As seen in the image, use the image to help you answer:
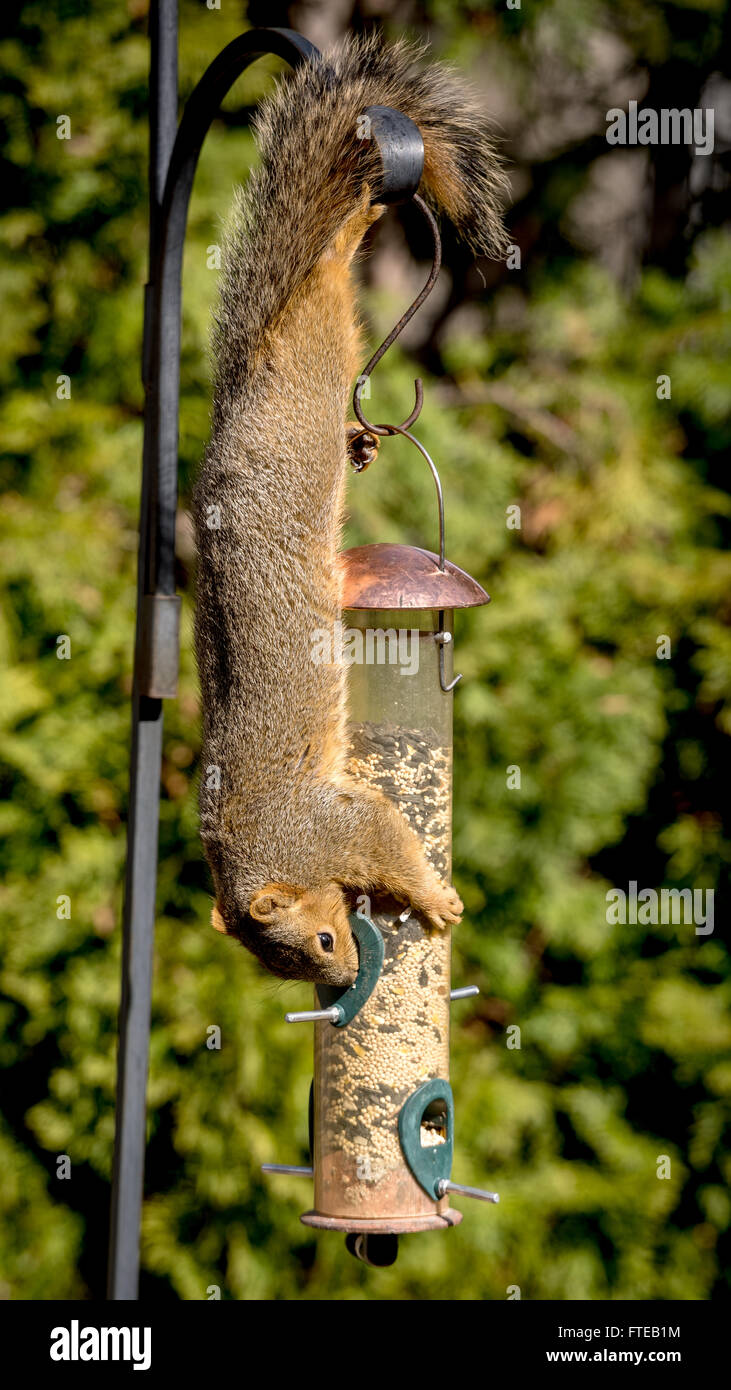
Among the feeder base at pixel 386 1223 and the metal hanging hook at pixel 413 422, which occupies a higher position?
the metal hanging hook at pixel 413 422

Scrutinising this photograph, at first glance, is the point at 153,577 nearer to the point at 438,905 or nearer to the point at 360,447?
the point at 360,447

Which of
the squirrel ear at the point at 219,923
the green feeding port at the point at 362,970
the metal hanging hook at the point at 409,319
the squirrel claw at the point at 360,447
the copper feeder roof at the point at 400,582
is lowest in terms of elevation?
the green feeding port at the point at 362,970

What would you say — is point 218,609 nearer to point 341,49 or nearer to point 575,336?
point 341,49

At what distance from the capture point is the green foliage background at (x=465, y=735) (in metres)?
2.63

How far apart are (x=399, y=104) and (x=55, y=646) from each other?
156 cm

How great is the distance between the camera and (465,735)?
277 centimetres

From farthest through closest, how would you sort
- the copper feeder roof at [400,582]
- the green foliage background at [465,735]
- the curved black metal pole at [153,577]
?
the green foliage background at [465,735] → the copper feeder roof at [400,582] → the curved black metal pole at [153,577]

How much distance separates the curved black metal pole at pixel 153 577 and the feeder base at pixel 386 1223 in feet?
1.20

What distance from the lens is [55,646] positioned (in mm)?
2680

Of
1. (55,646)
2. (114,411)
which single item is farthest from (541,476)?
(55,646)

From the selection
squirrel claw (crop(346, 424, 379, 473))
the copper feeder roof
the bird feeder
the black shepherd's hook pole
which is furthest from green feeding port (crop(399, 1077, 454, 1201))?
squirrel claw (crop(346, 424, 379, 473))

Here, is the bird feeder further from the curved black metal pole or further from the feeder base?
the curved black metal pole

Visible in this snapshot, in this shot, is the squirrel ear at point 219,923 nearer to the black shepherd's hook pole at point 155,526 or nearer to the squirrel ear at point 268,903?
the squirrel ear at point 268,903

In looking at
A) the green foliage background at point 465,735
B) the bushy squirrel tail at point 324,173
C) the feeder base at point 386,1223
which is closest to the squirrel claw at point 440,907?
the feeder base at point 386,1223
